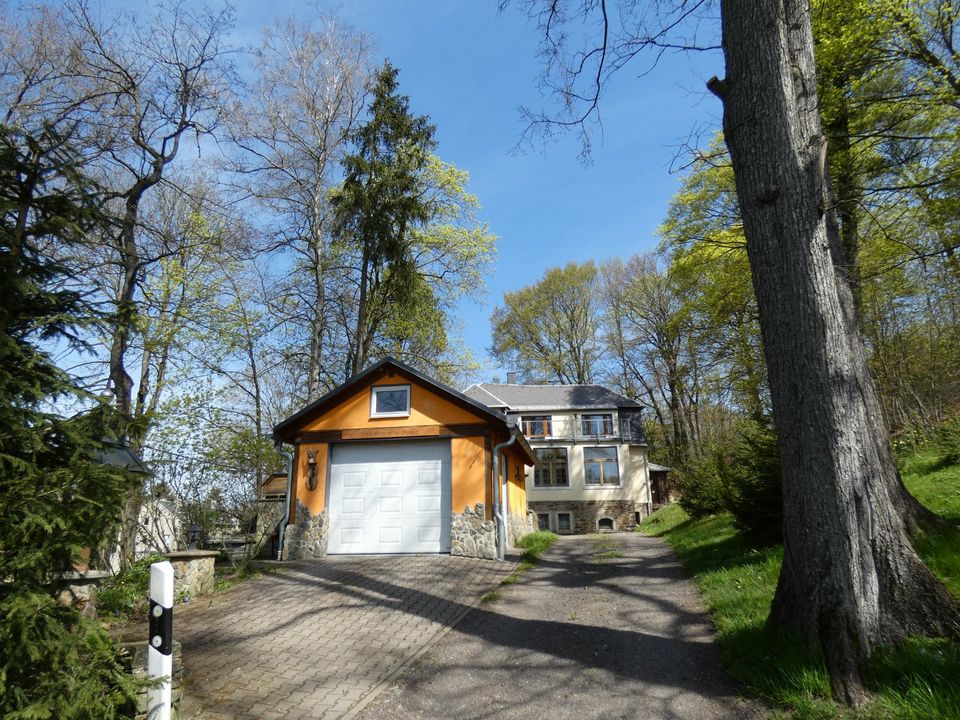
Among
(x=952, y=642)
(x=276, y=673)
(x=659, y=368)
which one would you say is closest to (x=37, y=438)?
(x=276, y=673)

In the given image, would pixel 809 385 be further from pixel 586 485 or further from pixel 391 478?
pixel 586 485

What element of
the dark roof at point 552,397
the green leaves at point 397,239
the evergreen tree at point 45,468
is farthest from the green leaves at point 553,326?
the evergreen tree at point 45,468

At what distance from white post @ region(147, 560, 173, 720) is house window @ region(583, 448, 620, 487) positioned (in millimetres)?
29995

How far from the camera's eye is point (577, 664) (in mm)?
5270

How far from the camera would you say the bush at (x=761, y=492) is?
8.16 m

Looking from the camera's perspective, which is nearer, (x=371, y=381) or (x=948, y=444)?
(x=948, y=444)

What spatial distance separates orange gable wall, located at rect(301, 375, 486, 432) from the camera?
1238 centimetres

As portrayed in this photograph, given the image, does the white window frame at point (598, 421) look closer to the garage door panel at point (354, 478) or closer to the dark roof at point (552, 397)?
the dark roof at point (552, 397)

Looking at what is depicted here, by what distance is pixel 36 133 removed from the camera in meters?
3.91

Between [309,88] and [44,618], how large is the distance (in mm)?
16630

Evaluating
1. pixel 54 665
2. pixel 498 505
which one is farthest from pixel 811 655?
pixel 498 505

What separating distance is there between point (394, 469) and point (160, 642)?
30.0 feet

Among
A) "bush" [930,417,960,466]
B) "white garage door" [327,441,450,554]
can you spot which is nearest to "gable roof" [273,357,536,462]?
"white garage door" [327,441,450,554]

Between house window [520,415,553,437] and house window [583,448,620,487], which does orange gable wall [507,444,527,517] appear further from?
house window [583,448,620,487]
